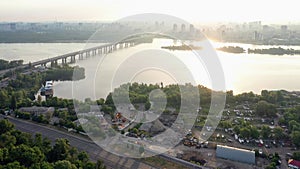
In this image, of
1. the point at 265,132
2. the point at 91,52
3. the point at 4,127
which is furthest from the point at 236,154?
the point at 91,52

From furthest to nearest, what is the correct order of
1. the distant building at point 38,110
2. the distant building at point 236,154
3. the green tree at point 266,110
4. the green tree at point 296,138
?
the green tree at point 266,110, the distant building at point 38,110, the green tree at point 296,138, the distant building at point 236,154

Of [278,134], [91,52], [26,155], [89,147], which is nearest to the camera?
[26,155]

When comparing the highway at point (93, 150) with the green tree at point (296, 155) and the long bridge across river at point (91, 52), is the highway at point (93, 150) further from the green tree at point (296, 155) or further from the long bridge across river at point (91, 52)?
the long bridge across river at point (91, 52)

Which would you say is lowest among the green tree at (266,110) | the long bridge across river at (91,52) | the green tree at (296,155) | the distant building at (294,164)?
the distant building at (294,164)

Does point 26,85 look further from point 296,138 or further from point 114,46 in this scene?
point 114,46

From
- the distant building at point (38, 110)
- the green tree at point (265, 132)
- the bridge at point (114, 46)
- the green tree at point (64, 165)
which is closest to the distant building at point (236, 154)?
the green tree at point (265, 132)

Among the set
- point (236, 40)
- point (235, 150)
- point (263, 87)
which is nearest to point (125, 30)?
point (236, 40)
